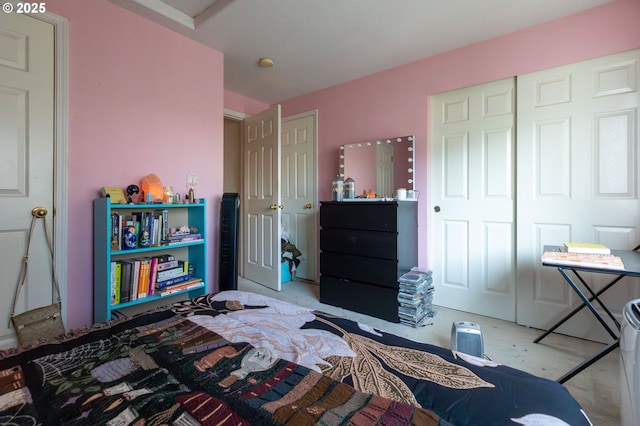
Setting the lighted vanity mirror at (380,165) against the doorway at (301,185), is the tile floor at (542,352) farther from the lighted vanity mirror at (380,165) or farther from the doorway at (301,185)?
the lighted vanity mirror at (380,165)

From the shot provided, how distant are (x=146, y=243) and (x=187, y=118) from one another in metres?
1.18

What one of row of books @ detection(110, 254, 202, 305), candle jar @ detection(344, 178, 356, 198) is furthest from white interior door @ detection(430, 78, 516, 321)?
row of books @ detection(110, 254, 202, 305)

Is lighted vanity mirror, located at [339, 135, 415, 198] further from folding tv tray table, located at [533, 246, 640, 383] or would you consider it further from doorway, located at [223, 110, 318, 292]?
folding tv tray table, located at [533, 246, 640, 383]

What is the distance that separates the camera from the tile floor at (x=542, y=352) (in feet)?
5.02

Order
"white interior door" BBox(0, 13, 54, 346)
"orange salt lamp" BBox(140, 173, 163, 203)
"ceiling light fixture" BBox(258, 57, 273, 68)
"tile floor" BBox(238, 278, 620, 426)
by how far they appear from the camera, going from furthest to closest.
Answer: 1. "ceiling light fixture" BBox(258, 57, 273, 68)
2. "orange salt lamp" BBox(140, 173, 163, 203)
3. "white interior door" BBox(0, 13, 54, 346)
4. "tile floor" BBox(238, 278, 620, 426)

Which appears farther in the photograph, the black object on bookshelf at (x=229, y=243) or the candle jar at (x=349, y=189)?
the candle jar at (x=349, y=189)

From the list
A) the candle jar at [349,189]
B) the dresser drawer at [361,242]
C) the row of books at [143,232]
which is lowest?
the dresser drawer at [361,242]

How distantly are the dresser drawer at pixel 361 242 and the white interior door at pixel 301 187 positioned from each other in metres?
0.84

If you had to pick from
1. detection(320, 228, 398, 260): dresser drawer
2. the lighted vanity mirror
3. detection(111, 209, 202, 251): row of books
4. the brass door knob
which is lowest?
detection(320, 228, 398, 260): dresser drawer

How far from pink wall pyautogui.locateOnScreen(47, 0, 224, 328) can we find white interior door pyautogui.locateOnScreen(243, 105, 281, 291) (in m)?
0.70

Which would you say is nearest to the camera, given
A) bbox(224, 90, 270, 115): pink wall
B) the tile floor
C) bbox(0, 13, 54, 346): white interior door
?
the tile floor

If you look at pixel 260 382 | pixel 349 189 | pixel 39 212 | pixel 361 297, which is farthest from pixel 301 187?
pixel 260 382

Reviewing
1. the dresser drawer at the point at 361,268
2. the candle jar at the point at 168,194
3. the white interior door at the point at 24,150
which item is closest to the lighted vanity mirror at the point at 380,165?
the dresser drawer at the point at 361,268

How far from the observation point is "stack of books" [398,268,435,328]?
7.90ft
